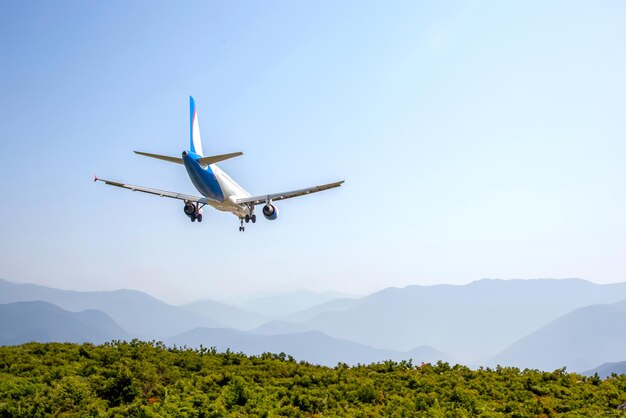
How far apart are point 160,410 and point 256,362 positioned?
952 centimetres

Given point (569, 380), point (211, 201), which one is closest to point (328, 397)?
point (569, 380)

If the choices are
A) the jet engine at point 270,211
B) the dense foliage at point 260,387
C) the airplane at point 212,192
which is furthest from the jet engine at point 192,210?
the dense foliage at point 260,387

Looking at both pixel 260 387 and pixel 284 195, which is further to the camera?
pixel 284 195

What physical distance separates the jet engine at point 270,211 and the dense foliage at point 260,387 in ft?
70.5

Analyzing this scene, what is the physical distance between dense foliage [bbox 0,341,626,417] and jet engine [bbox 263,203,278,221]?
2149 cm

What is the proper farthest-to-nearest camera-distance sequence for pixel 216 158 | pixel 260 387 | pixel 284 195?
1. pixel 284 195
2. pixel 216 158
3. pixel 260 387

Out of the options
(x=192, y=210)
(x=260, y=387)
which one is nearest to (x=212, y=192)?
(x=192, y=210)

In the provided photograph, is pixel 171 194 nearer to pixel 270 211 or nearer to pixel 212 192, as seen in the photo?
pixel 212 192

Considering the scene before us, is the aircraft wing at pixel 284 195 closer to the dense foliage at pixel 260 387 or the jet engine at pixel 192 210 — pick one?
the jet engine at pixel 192 210

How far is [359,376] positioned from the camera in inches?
1131

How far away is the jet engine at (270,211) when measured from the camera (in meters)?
51.9

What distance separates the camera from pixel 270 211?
51.9 meters

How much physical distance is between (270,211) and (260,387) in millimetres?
27385

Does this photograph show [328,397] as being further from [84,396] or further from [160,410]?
Result: [84,396]
